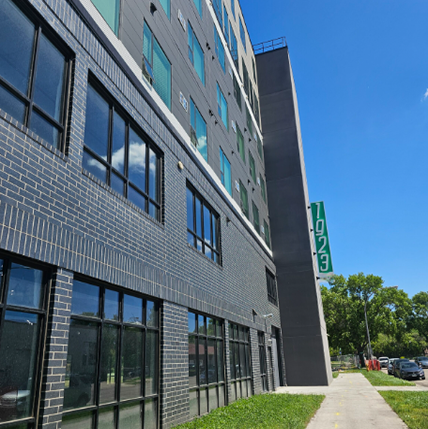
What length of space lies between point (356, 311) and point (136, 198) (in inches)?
2165

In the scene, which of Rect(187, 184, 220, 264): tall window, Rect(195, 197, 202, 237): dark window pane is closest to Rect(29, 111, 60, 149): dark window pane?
Rect(187, 184, 220, 264): tall window

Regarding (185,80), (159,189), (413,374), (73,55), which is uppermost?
(185,80)

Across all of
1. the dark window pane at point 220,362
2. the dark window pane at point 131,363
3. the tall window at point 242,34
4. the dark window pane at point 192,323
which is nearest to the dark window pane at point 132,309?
the dark window pane at point 131,363

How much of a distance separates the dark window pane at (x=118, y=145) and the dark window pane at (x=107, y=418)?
→ 468 centimetres

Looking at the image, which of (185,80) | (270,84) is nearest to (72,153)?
(185,80)

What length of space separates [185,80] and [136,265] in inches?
300

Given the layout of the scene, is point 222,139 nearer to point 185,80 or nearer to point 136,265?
point 185,80

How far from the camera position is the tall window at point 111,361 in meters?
6.34

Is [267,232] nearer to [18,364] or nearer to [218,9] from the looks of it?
[218,9]

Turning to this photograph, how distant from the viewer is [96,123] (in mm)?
8000

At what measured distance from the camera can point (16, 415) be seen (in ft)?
16.7

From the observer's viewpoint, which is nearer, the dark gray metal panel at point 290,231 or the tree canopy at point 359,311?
the dark gray metal panel at point 290,231

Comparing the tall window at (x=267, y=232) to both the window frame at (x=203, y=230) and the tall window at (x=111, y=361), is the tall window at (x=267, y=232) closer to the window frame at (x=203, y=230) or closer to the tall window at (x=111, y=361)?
the window frame at (x=203, y=230)

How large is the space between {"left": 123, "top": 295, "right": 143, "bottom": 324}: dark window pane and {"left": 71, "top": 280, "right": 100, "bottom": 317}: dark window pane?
962 mm
